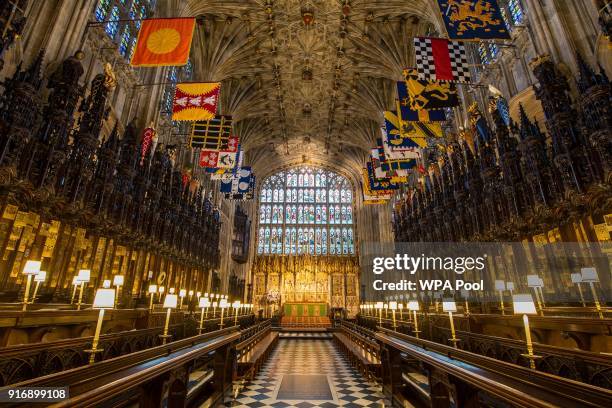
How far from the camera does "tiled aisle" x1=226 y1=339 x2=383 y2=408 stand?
19.2 feet

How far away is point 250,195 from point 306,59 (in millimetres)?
10877

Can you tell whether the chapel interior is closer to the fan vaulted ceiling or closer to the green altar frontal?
the fan vaulted ceiling

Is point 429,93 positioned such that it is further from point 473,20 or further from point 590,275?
point 590,275

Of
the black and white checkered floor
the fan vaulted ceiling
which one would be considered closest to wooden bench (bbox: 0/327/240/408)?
the black and white checkered floor

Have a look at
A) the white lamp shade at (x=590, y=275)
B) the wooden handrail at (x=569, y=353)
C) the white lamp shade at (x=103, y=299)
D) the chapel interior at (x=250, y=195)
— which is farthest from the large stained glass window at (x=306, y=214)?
the white lamp shade at (x=103, y=299)

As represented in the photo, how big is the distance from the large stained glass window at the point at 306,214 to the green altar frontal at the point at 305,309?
22.6 ft

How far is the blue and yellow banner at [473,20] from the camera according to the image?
7652mm

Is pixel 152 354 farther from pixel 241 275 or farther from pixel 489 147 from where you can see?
pixel 241 275

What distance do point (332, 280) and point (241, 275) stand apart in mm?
9070

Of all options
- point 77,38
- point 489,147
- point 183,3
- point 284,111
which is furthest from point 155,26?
point 284,111

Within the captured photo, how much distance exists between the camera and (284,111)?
2847 centimetres

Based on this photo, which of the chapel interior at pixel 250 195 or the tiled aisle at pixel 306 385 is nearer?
the chapel interior at pixel 250 195

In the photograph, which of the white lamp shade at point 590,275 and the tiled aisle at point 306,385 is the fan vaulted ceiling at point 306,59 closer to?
the white lamp shade at point 590,275

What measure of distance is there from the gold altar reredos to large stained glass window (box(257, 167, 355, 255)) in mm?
1179
